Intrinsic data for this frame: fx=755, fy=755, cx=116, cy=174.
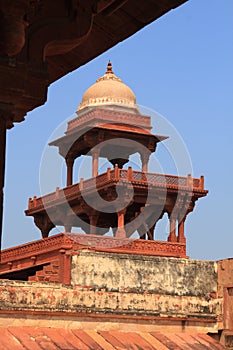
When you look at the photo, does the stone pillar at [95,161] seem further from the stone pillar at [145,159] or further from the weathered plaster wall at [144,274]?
the weathered plaster wall at [144,274]

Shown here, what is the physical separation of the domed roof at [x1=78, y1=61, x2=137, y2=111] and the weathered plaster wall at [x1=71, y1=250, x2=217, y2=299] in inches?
317

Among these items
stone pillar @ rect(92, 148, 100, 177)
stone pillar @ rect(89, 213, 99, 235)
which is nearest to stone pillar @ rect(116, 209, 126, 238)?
stone pillar @ rect(89, 213, 99, 235)

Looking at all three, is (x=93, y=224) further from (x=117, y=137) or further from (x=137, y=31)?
(x=137, y=31)

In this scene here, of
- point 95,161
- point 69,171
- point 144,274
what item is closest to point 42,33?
point 144,274

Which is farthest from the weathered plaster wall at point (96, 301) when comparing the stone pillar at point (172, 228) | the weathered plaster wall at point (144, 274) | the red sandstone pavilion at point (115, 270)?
the stone pillar at point (172, 228)

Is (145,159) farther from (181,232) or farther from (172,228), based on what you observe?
(181,232)

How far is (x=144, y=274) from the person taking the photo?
1297 centimetres

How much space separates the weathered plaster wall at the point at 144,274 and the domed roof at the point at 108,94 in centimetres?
804

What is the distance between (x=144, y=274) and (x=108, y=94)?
8.61 metres

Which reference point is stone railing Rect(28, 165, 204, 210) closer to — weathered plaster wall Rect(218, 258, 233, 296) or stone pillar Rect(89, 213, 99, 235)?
stone pillar Rect(89, 213, 99, 235)

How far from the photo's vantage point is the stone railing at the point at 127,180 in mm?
18531

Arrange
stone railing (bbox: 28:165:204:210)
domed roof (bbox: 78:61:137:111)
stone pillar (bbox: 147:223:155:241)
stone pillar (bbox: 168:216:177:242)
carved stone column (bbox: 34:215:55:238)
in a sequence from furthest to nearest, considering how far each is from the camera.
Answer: carved stone column (bbox: 34:215:55:238) → domed roof (bbox: 78:61:137:111) → stone pillar (bbox: 147:223:155:241) → stone pillar (bbox: 168:216:177:242) → stone railing (bbox: 28:165:204:210)

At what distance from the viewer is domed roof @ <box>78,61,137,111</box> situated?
20531 millimetres

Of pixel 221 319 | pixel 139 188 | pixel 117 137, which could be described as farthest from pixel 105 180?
pixel 221 319
